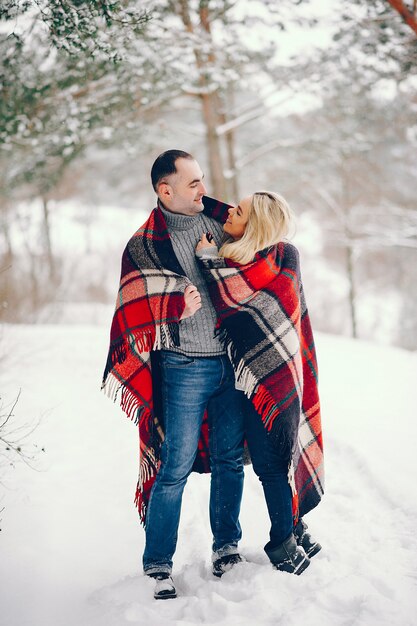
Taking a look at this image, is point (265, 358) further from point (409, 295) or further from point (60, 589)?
point (409, 295)

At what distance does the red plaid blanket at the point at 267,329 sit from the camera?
2.63 metres

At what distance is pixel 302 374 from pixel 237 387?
0.35 m

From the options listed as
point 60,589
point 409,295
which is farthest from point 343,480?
point 409,295

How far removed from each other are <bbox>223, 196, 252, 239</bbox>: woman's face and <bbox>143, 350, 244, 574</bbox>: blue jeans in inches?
23.6

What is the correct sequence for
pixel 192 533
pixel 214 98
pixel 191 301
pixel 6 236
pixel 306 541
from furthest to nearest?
pixel 214 98 < pixel 6 236 < pixel 192 533 < pixel 306 541 < pixel 191 301

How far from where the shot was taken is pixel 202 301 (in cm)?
272

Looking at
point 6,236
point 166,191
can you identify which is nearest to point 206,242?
point 166,191

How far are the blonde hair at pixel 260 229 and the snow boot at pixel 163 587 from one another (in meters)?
1.50

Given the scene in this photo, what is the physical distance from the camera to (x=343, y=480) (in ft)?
13.1

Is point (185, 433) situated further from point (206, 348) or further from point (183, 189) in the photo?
point (183, 189)

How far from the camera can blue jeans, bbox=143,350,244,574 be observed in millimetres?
2660

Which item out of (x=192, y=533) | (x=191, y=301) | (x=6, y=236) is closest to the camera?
(x=191, y=301)

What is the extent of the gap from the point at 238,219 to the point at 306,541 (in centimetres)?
168

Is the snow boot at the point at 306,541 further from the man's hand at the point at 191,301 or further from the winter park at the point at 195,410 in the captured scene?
the man's hand at the point at 191,301
